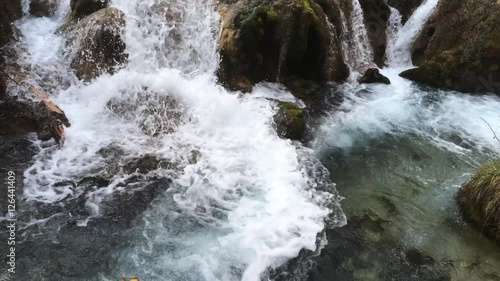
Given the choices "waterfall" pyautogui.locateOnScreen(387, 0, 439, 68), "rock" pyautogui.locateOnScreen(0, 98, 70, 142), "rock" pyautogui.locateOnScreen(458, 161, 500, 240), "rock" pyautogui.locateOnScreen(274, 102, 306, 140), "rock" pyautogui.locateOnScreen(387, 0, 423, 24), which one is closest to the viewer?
"rock" pyautogui.locateOnScreen(458, 161, 500, 240)

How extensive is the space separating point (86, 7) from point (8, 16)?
186 cm

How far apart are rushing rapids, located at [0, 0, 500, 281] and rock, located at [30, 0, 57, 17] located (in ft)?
0.58

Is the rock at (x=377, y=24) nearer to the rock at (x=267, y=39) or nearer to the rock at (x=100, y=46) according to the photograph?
the rock at (x=267, y=39)

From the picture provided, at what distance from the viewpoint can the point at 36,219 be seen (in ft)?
20.1

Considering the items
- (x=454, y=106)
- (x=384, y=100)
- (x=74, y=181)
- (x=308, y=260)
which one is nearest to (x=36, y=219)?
(x=74, y=181)

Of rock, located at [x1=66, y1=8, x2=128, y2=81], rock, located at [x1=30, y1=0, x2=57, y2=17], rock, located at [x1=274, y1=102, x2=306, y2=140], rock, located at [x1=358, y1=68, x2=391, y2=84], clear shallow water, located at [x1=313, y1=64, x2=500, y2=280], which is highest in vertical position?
rock, located at [x1=30, y1=0, x2=57, y2=17]

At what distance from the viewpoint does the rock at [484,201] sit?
6453 millimetres

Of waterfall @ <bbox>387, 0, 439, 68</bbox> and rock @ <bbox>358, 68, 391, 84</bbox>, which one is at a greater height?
waterfall @ <bbox>387, 0, 439, 68</bbox>

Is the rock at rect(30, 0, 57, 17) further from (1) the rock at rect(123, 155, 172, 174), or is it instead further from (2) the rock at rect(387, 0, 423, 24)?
(2) the rock at rect(387, 0, 423, 24)

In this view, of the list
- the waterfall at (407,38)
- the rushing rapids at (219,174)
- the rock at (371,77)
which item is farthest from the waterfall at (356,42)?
the waterfall at (407,38)

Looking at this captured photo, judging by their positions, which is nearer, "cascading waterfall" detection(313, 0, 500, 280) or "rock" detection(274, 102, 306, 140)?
"cascading waterfall" detection(313, 0, 500, 280)

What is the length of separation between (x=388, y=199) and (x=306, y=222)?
1.84 meters

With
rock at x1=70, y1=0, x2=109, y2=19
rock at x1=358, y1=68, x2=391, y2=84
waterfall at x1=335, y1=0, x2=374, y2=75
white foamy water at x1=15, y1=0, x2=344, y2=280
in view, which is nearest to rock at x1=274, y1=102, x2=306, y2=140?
white foamy water at x1=15, y1=0, x2=344, y2=280

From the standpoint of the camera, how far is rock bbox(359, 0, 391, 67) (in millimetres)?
12742
